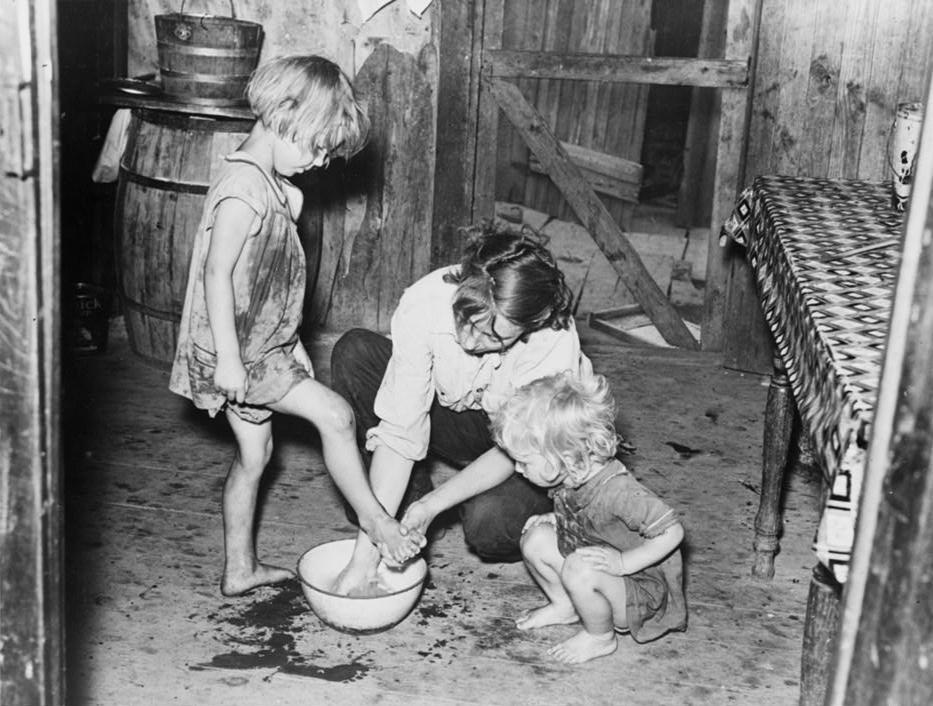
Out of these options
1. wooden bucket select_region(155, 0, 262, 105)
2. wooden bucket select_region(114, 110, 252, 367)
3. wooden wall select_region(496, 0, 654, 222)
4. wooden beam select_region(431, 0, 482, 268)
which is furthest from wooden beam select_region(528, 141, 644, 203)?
wooden bucket select_region(114, 110, 252, 367)

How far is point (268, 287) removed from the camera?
2980mm

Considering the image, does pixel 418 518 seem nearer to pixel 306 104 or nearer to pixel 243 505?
pixel 243 505

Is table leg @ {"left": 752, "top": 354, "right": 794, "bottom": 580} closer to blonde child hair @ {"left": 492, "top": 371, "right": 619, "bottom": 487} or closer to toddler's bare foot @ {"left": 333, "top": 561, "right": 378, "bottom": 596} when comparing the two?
blonde child hair @ {"left": 492, "top": 371, "right": 619, "bottom": 487}

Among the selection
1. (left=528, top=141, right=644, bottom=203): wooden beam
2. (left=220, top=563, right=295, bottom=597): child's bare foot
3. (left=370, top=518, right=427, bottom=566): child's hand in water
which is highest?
(left=528, top=141, right=644, bottom=203): wooden beam

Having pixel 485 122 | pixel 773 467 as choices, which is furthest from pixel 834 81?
pixel 773 467

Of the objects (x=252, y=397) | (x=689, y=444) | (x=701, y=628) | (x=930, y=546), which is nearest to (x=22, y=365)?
(x=930, y=546)

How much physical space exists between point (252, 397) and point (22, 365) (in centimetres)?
150

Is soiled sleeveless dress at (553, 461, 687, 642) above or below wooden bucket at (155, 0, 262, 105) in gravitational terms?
below

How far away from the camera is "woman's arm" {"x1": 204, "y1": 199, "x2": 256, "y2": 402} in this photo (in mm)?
2803

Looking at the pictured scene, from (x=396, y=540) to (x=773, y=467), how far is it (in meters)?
1.12

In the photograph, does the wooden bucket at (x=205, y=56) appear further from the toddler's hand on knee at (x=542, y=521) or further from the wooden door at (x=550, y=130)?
the toddler's hand on knee at (x=542, y=521)

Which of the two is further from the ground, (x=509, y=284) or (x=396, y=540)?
(x=509, y=284)

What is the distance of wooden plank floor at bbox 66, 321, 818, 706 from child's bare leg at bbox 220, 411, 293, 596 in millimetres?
Answer: 54

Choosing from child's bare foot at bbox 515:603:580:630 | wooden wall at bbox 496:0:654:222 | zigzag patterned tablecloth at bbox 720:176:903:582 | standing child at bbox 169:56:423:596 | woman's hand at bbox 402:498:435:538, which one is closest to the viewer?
zigzag patterned tablecloth at bbox 720:176:903:582
